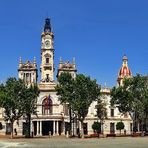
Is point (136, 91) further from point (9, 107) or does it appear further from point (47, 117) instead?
point (47, 117)

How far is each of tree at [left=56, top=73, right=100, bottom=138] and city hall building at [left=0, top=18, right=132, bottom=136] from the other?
27.5 m

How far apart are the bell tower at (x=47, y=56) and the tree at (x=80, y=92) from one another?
41325 millimetres

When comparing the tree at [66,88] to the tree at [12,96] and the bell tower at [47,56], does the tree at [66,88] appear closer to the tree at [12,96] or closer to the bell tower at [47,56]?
the tree at [12,96]

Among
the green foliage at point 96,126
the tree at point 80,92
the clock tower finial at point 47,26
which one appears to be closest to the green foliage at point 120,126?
the green foliage at point 96,126

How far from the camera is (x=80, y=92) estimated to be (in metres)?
95.6

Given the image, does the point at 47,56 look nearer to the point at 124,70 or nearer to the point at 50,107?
the point at 50,107

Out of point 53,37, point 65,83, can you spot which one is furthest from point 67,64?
point 65,83

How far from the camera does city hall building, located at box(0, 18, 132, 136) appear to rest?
12738 centimetres

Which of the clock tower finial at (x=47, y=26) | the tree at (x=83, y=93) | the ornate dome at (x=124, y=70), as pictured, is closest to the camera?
the tree at (x=83, y=93)

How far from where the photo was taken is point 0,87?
9994 centimetres

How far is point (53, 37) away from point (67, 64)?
33.2ft

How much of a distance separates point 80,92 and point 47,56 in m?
47.0

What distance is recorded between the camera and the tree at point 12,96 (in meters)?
95.8

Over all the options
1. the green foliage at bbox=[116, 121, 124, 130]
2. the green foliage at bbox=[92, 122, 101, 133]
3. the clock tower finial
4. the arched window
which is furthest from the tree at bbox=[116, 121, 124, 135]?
the clock tower finial
